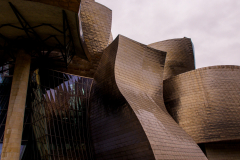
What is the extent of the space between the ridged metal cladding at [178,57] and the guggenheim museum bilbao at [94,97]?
487 cm

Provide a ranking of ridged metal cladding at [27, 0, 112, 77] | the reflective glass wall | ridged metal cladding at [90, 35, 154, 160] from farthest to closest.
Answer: ridged metal cladding at [27, 0, 112, 77]
the reflective glass wall
ridged metal cladding at [90, 35, 154, 160]

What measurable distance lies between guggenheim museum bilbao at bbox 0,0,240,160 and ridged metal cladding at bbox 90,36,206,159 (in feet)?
0.23

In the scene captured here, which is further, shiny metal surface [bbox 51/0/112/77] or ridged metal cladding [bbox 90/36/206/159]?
shiny metal surface [bbox 51/0/112/77]

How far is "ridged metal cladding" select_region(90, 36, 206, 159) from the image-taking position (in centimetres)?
1148

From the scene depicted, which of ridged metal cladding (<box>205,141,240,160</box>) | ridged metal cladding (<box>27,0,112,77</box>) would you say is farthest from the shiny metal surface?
ridged metal cladding (<box>205,141,240,160</box>)

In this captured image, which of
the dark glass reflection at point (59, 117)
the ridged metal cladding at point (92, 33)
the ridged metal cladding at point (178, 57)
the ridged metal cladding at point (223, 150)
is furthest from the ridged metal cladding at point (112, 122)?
the ridged metal cladding at point (178, 57)

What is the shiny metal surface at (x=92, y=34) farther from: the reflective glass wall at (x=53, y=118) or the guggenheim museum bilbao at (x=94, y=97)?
the reflective glass wall at (x=53, y=118)

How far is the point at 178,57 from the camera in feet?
78.9

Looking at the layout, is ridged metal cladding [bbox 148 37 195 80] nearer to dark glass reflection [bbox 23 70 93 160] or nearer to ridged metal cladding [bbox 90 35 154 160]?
ridged metal cladding [bbox 90 35 154 160]

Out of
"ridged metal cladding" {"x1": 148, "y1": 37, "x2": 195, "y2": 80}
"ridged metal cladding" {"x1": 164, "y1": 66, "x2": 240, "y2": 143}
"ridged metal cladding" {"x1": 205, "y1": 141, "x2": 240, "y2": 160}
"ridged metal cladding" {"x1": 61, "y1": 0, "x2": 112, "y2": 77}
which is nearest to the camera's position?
"ridged metal cladding" {"x1": 164, "y1": 66, "x2": 240, "y2": 143}

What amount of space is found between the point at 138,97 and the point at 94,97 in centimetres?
334

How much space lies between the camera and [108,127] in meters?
13.1

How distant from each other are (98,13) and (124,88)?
929 centimetres

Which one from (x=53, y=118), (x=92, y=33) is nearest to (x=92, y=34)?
(x=92, y=33)
